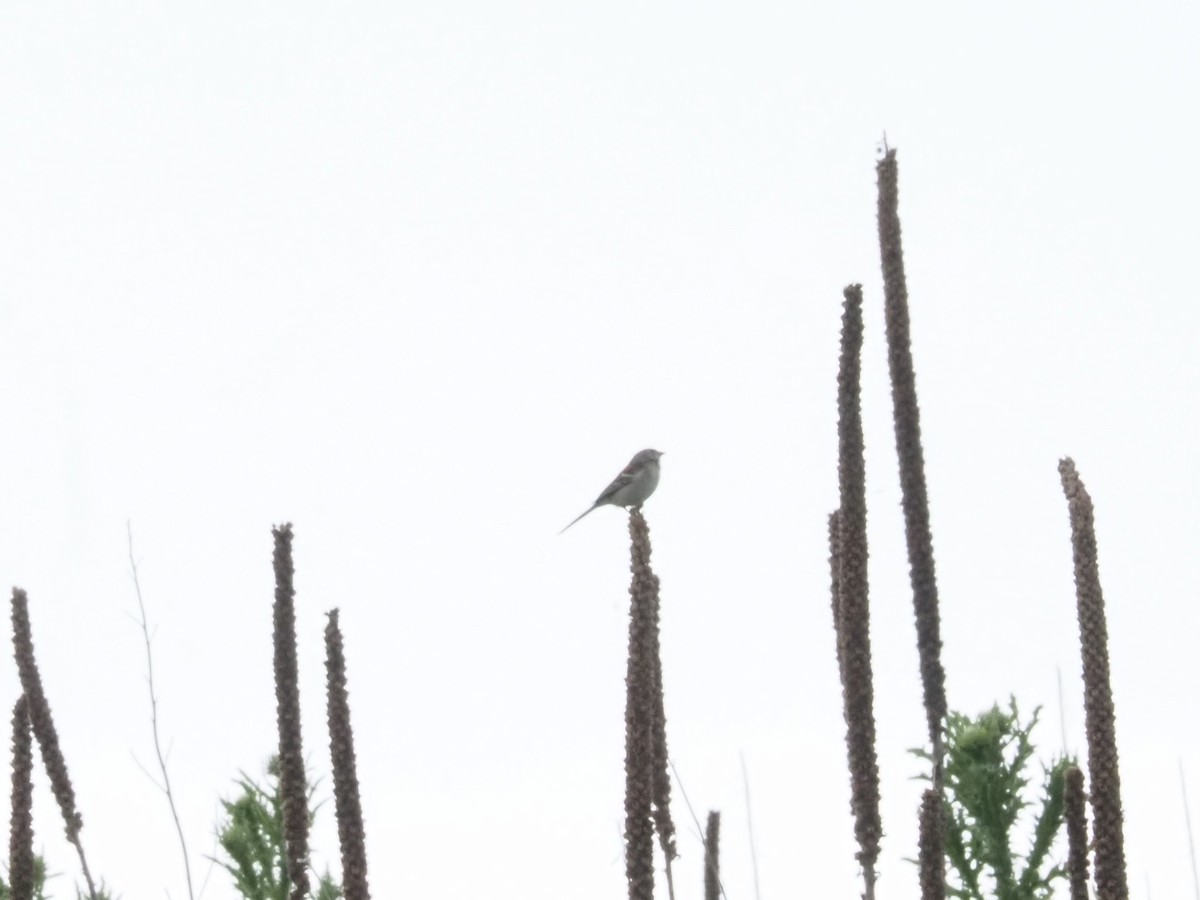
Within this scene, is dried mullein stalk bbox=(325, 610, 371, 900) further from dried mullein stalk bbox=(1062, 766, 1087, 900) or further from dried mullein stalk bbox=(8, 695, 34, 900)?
dried mullein stalk bbox=(1062, 766, 1087, 900)

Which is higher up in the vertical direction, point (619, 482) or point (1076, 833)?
point (619, 482)

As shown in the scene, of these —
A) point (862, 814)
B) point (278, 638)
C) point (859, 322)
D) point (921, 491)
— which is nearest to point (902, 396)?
point (921, 491)

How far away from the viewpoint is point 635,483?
24156mm

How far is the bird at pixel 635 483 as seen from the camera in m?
24.2

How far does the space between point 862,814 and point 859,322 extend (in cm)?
208

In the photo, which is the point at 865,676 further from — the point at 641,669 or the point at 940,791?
the point at 641,669

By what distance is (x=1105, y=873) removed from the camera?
23.4 feet

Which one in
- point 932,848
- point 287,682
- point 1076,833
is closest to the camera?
point 932,848

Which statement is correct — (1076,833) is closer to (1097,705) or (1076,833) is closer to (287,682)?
(1097,705)

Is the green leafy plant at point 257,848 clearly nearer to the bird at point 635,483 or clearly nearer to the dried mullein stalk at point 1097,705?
the dried mullein stalk at point 1097,705

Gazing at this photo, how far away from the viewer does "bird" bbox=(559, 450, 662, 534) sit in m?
24.2

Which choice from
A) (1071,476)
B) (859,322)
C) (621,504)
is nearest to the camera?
(1071,476)

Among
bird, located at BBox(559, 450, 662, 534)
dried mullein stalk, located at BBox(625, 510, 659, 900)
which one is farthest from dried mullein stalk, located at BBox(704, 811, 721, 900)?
bird, located at BBox(559, 450, 662, 534)

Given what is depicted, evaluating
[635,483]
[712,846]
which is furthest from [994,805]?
[635,483]
